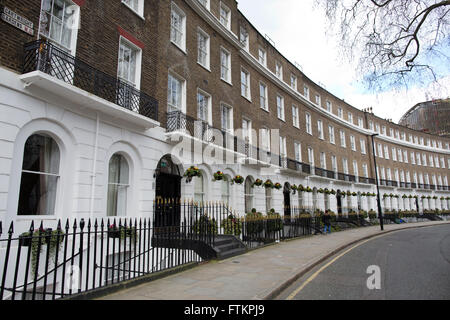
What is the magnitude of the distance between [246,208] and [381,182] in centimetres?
2878

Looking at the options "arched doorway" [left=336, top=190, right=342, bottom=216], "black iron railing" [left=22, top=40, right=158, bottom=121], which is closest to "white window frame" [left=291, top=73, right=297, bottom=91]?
"arched doorway" [left=336, top=190, right=342, bottom=216]

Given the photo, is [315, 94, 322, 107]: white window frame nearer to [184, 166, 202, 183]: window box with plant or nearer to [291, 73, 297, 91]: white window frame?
[291, 73, 297, 91]: white window frame

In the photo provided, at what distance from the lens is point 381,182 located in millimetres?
38625

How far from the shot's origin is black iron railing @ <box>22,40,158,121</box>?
7.12 meters

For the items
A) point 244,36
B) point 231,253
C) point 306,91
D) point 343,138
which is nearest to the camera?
point 231,253

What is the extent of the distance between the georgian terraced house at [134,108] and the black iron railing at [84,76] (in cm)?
4

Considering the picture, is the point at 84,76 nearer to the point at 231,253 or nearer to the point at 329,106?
the point at 231,253

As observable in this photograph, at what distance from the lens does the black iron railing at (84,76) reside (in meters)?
7.12

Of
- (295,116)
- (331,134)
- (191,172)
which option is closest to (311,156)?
(295,116)

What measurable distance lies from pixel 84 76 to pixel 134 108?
78.4 inches

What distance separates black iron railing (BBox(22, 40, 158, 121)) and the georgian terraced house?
4cm

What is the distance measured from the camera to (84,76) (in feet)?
28.0

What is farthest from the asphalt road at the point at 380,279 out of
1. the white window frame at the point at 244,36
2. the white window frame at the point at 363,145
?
the white window frame at the point at 363,145
